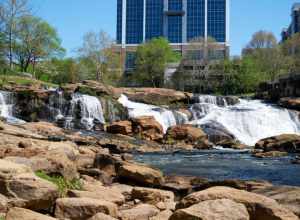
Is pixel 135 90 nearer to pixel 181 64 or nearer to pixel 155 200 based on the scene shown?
pixel 181 64

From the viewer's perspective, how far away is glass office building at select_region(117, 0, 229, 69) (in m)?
114

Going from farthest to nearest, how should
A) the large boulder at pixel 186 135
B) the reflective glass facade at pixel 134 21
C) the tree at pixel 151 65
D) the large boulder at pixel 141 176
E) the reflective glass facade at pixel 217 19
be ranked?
the reflective glass facade at pixel 134 21 < the reflective glass facade at pixel 217 19 < the tree at pixel 151 65 < the large boulder at pixel 186 135 < the large boulder at pixel 141 176

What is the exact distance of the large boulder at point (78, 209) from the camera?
22.1 feet

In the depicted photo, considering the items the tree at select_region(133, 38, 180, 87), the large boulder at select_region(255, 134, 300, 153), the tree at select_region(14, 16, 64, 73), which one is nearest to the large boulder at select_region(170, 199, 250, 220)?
the large boulder at select_region(255, 134, 300, 153)

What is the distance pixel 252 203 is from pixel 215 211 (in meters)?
1.02

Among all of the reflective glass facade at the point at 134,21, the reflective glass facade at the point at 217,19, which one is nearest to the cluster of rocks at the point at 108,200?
the reflective glass facade at the point at 217,19

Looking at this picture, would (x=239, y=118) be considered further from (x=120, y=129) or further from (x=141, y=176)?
(x=141, y=176)

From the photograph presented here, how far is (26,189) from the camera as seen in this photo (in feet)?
22.0

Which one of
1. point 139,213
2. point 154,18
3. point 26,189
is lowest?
point 139,213

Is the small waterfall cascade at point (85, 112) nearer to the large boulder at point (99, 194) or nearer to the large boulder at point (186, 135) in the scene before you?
the large boulder at point (186, 135)

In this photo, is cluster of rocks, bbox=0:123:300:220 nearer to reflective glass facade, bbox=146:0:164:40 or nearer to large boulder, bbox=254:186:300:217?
large boulder, bbox=254:186:300:217

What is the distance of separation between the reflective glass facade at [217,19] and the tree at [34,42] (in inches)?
2080

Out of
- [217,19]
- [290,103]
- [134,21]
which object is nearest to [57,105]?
[290,103]

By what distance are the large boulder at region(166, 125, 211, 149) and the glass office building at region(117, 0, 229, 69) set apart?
82637 mm
